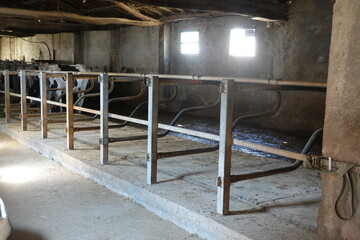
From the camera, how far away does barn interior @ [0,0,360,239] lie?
6.80 feet

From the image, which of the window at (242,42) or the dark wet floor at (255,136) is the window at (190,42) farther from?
the dark wet floor at (255,136)

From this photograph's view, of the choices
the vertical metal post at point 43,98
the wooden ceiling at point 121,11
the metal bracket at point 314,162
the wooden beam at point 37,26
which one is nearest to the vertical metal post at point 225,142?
the metal bracket at point 314,162

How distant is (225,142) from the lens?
284cm

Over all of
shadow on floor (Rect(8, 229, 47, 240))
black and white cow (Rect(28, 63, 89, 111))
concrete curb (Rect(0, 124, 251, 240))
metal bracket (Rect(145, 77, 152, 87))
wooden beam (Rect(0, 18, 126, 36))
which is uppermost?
wooden beam (Rect(0, 18, 126, 36))

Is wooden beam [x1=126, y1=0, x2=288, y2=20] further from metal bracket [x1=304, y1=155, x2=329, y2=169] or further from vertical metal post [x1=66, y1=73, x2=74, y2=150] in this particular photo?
metal bracket [x1=304, y1=155, x2=329, y2=169]

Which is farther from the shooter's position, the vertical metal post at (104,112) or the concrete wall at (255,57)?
the concrete wall at (255,57)

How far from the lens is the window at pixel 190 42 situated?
1065 cm

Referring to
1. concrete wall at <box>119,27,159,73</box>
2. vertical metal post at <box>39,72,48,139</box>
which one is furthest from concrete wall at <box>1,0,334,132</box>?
vertical metal post at <box>39,72,48,139</box>

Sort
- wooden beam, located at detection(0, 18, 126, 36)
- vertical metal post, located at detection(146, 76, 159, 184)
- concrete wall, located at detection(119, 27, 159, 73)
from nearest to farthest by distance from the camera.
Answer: vertical metal post, located at detection(146, 76, 159, 184) → wooden beam, located at detection(0, 18, 126, 36) → concrete wall, located at detection(119, 27, 159, 73)

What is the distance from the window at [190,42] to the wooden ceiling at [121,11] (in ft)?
1.70

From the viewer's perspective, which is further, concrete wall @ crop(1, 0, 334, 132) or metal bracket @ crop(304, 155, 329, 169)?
concrete wall @ crop(1, 0, 334, 132)

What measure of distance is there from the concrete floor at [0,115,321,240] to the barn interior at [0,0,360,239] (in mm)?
17

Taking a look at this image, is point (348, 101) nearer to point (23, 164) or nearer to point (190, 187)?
point (190, 187)

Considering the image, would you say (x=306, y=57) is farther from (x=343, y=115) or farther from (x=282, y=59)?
(x=343, y=115)
